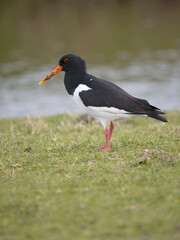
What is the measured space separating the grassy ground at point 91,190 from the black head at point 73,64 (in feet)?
4.54

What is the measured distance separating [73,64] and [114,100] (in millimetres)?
1294

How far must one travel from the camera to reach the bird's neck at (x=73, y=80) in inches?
271

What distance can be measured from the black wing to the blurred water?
27.1ft

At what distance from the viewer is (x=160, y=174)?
16.5ft

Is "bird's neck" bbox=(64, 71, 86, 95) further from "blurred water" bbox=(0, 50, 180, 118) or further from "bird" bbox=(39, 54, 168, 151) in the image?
"blurred water" bbox=(0, 50, 180, 118)

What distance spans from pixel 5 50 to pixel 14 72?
15.9 ft

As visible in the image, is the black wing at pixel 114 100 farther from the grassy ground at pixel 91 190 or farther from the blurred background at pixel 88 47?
the blurred background at pixel 88 47

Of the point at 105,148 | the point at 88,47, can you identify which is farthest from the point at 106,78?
the point at 105,148

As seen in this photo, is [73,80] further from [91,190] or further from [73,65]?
[91,190]

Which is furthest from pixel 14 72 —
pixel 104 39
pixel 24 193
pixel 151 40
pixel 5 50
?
pixel 24 193

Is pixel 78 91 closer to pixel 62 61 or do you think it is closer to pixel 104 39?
pixel 62 61

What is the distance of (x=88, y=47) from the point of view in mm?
25359

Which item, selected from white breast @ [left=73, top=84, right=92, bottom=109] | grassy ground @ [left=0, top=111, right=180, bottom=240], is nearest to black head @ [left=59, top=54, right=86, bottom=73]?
white breast @ [left=73, top=84, right=92, bottom=109]

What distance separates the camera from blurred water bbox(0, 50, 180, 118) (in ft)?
52.7
